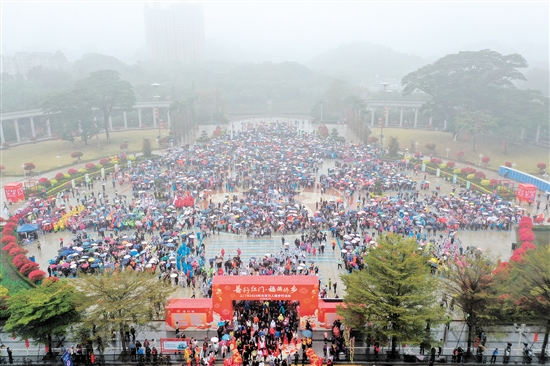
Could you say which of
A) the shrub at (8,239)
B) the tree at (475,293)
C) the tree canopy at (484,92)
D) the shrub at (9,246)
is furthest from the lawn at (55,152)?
the tree at (475,293)

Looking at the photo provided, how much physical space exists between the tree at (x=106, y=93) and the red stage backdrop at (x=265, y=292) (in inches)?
2298

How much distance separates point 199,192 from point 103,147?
112 feet

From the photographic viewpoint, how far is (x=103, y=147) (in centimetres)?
6962

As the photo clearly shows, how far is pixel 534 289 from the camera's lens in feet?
62.4

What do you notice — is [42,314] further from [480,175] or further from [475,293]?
[480,175]

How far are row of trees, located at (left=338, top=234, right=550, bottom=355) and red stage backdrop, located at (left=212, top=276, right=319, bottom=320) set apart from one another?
2261 mm

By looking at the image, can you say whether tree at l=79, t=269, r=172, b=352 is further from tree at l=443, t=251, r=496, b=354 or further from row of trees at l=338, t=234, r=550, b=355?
tree at l=443, t=251, r=496, b=354

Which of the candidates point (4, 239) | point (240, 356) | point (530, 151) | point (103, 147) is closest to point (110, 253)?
point (4, 239)

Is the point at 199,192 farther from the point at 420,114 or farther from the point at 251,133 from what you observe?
the point at 420,114

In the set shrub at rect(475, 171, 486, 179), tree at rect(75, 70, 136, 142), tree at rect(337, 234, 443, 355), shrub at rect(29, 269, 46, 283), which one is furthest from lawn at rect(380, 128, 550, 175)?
shrub at rect(29, 269, 46, 283)

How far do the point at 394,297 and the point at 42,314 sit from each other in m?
15.7

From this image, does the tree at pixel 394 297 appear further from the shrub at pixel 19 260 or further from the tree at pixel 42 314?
the shrub at pixel 19 260

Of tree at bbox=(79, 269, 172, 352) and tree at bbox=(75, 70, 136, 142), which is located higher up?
tree at bbox=(75, 70, 136, 142)

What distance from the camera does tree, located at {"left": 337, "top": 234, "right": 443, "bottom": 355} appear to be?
18.1 meters
